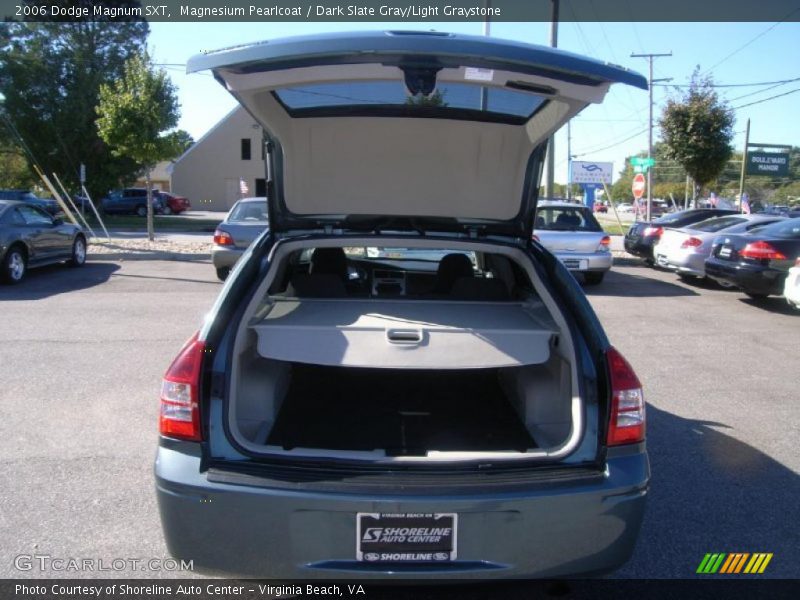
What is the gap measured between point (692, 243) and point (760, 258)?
8.43 feet

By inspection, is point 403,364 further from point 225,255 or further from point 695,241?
point 695,241

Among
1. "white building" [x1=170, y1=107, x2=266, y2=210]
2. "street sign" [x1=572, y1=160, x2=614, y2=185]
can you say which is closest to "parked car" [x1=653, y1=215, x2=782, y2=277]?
"street sign" [x1=572, y1=160, x2=614, y2=185]

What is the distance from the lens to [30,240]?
11.5 m

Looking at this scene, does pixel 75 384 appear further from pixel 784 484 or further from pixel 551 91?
pixel 784 484

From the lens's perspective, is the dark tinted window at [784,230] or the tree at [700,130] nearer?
the dark tinted window at [784,230]

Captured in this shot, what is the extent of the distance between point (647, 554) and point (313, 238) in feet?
7.37

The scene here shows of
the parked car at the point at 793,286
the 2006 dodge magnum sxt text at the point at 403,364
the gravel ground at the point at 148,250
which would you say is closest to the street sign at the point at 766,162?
the gravel ground at the point at 148,250

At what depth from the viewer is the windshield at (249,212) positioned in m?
11.7

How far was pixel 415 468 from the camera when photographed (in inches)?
97.1

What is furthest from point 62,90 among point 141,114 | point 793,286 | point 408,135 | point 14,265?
point 408,135

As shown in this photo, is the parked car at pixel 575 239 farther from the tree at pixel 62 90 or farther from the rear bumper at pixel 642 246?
the tree at pixel 62 90

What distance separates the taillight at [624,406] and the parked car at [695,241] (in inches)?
397

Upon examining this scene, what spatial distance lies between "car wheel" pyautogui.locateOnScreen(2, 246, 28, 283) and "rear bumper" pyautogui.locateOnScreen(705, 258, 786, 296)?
11429mm

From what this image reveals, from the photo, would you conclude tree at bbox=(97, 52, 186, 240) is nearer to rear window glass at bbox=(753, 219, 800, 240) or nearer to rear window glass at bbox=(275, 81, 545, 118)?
rear window glass at bbox=(753, 219, 800, 240)
